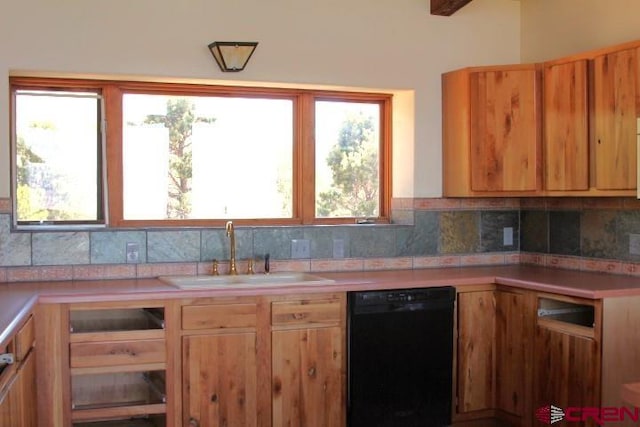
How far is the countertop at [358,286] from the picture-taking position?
312cm

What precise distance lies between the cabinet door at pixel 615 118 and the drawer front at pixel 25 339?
280cm

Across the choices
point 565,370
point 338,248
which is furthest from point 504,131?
point 565,370

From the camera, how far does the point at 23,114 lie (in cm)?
373

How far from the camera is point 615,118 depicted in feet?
11.6

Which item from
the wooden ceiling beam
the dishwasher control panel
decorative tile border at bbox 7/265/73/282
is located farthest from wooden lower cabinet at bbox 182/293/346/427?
the wooden ceiling beam

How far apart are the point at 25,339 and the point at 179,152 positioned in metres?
1.53

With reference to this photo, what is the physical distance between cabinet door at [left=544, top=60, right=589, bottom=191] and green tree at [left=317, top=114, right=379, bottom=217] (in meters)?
1.06

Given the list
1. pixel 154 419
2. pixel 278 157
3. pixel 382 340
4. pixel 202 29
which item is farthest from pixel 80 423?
pixel 202 29

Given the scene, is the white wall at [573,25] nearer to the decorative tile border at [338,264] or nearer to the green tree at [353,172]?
the green tree at [353,172]

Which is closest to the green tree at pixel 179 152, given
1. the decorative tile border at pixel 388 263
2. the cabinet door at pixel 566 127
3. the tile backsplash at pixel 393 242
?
the tile backsplash at pixel 393 242

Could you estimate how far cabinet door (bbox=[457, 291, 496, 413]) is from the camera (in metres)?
3.80

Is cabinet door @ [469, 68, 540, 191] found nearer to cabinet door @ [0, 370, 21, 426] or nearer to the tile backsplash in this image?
the tile backsplash

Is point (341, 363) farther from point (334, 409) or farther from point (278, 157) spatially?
point (278, 157)

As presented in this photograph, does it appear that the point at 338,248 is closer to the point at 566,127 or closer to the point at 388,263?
the point at 388,263
